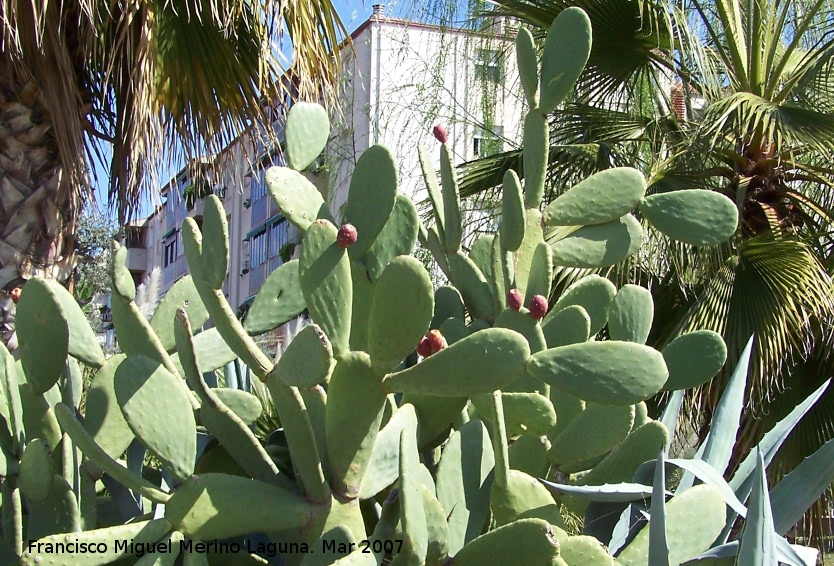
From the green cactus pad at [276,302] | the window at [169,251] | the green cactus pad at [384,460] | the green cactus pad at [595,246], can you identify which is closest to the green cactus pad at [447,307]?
the green cactus pad at [595,246]

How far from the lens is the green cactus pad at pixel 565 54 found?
2121 mm

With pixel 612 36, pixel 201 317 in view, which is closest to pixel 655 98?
Answer: pixel 612 36

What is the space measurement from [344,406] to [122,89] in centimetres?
305

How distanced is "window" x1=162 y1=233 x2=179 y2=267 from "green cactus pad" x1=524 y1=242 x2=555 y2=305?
31.3 meters

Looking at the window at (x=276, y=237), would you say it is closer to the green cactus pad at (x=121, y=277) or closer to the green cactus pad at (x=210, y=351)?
the green cactus pad at (x=210, y=351)

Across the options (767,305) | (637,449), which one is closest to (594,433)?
(637,449)

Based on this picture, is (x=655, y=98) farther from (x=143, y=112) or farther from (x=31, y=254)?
(x=31, y=254)

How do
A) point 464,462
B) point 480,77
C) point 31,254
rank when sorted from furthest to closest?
point 480,77
point 31,254
point 464,462

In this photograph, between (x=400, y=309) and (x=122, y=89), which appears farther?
(x=122, y=89)

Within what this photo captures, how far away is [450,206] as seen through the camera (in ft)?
6.75

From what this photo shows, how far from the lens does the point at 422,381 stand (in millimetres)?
Result: 1396

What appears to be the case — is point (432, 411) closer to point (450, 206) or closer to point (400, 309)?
point (400, 309)

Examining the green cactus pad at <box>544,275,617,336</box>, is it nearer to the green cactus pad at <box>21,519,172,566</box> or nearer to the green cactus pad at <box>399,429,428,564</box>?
the green cactus pad at <box>399,429,428,564</box>

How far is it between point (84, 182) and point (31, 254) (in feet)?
1.38
